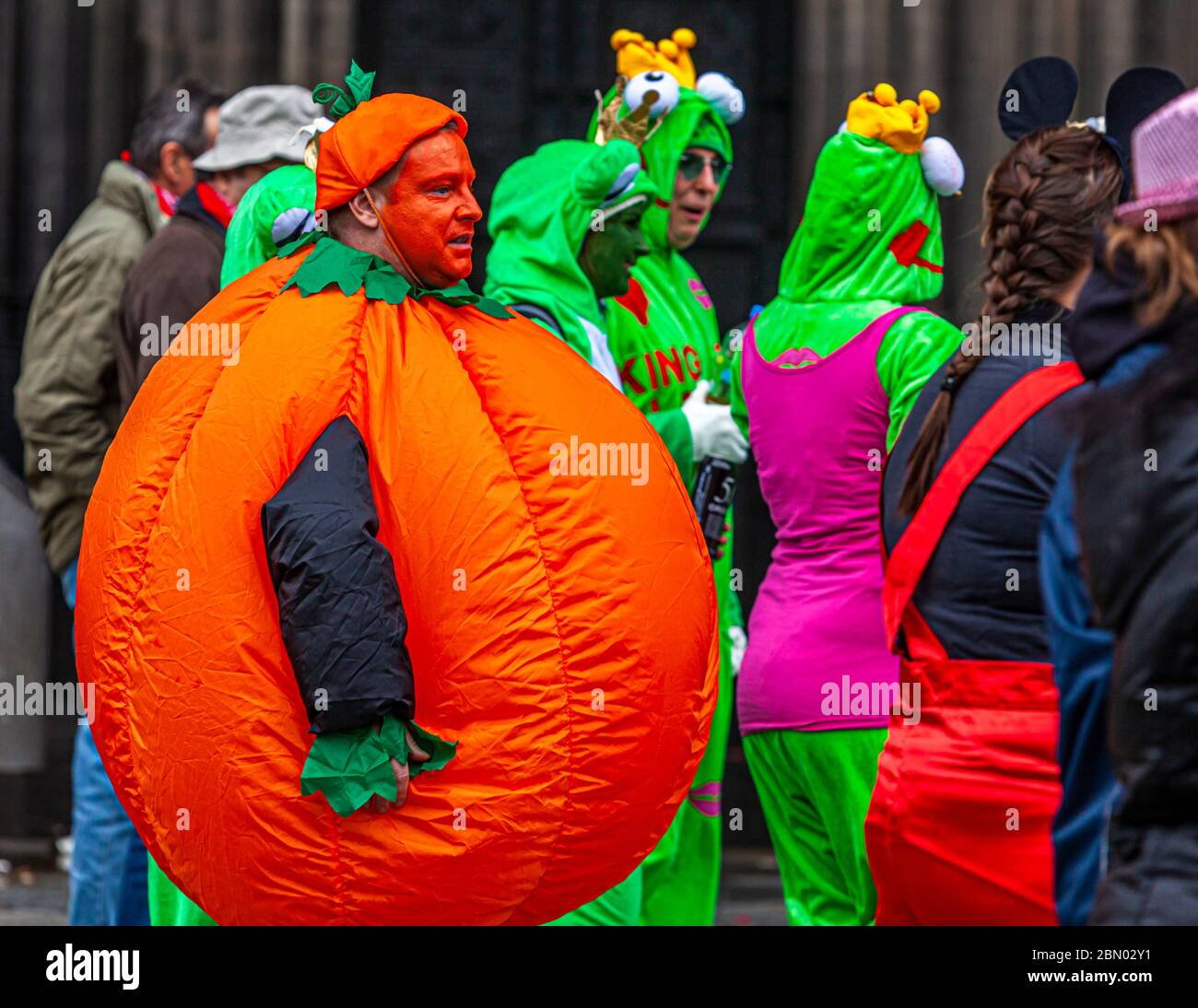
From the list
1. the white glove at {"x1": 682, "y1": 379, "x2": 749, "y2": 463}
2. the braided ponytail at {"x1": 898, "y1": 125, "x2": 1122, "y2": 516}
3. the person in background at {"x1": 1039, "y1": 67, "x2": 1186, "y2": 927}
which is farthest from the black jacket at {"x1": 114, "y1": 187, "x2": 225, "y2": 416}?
the person in background at {"x1": 1039, "y1": 67, "x2": 1186, "y2": 927}

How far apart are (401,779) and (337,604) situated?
1.07ft

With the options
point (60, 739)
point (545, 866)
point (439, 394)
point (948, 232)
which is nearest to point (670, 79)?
point (948, 232)

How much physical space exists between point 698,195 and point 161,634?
10.5 feet

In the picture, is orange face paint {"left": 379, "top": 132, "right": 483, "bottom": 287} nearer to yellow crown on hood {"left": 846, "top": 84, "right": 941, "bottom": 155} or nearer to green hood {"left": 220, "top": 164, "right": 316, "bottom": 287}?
green hood {"left": 220, "top": 164, "right": 316, "bottom": 287}

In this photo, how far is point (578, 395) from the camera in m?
3.91

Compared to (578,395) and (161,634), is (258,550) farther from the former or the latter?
(578,395)

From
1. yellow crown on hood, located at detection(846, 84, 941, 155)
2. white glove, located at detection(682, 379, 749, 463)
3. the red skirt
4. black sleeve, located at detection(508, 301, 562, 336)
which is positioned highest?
yellow crown on hood, located at detection(846, 84, 941, 155)

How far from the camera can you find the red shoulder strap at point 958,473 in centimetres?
349

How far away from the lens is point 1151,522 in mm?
2352

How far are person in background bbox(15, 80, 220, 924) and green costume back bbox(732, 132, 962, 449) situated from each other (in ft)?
6.38

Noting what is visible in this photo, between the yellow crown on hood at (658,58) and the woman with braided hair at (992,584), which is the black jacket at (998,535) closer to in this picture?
the woman with braided hair at (992,584)

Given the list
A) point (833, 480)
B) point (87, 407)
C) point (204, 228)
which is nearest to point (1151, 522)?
point (833, 480)

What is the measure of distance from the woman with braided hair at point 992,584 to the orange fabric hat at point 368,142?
1.08m

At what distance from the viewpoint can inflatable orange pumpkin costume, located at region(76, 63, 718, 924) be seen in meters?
3.55
